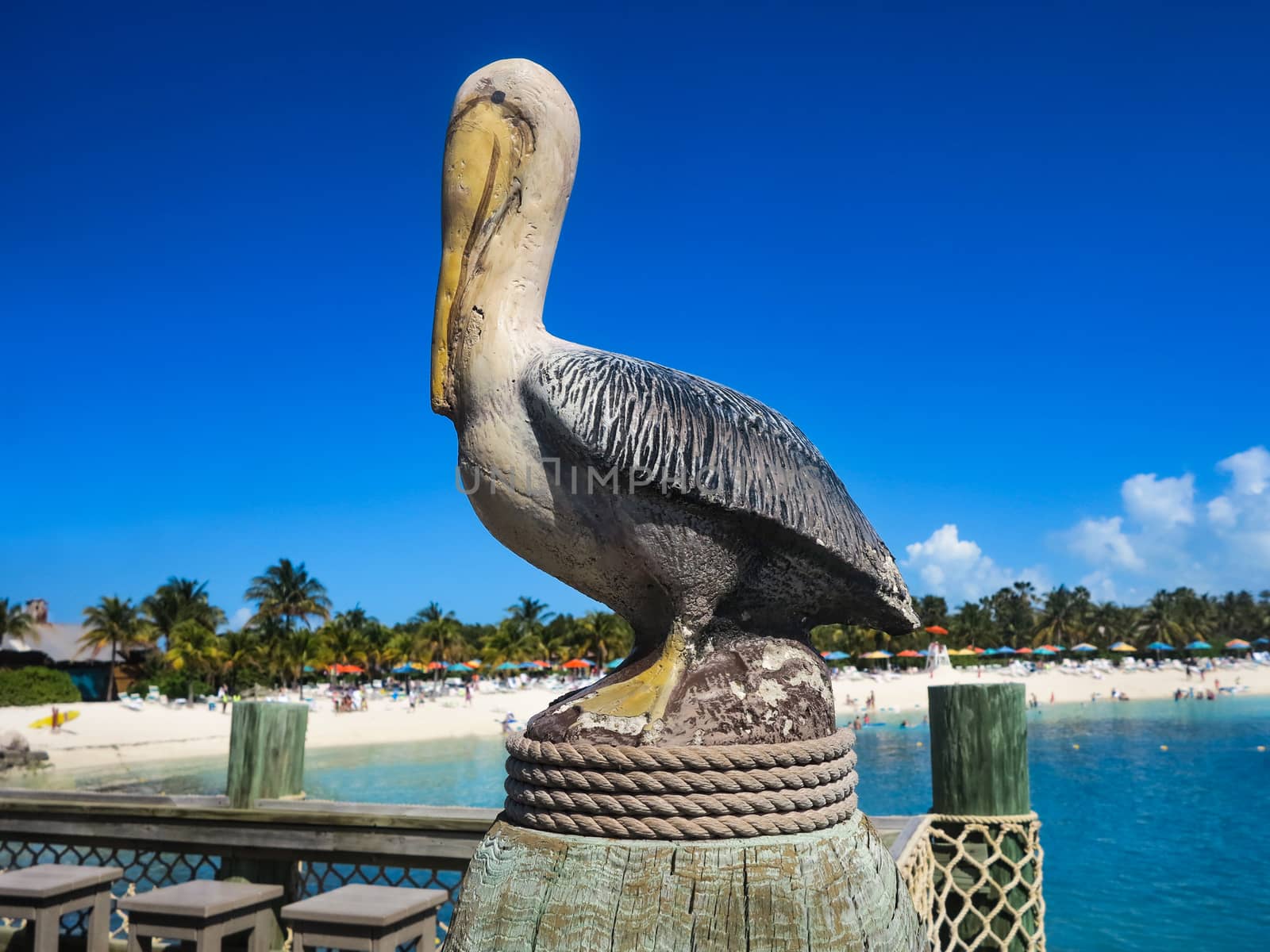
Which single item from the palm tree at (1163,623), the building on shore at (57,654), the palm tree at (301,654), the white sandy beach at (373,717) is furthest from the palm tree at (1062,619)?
the building on shore at (57,654)

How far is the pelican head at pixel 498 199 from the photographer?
2.21 meters

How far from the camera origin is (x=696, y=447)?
6.36 ft

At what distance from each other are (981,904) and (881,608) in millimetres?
2282

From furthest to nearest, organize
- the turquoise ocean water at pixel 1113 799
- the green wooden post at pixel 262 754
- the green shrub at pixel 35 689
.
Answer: the green shrub at pixel 35 689
the turquoise ocean water at pixel 1113 799
the green wooden post at pixel 262 754

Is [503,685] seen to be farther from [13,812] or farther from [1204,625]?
[1204,625]

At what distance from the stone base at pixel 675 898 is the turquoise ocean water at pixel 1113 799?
1302 cm

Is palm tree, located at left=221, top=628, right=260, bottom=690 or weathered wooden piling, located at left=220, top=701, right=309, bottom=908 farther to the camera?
palm tree, located at left=221, top=628, right=260, bottom=690

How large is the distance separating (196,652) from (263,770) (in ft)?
132

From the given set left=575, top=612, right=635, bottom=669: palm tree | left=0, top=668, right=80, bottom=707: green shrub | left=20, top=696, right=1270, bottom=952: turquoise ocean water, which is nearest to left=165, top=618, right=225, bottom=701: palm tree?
left=0, top=668, right=80, bottom=707: green shrub

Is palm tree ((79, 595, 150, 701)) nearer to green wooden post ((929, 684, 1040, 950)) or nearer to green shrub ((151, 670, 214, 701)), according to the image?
green shrub ((151, 670, 214, 701))

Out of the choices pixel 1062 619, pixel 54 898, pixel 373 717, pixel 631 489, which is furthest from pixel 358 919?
pixel 1062 619

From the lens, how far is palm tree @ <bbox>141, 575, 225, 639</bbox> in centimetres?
4547

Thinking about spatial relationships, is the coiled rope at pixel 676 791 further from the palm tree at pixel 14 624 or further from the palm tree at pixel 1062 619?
the palm tree at pixel 1062 619

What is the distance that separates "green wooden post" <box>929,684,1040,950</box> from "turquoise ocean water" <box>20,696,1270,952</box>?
34.6ft
